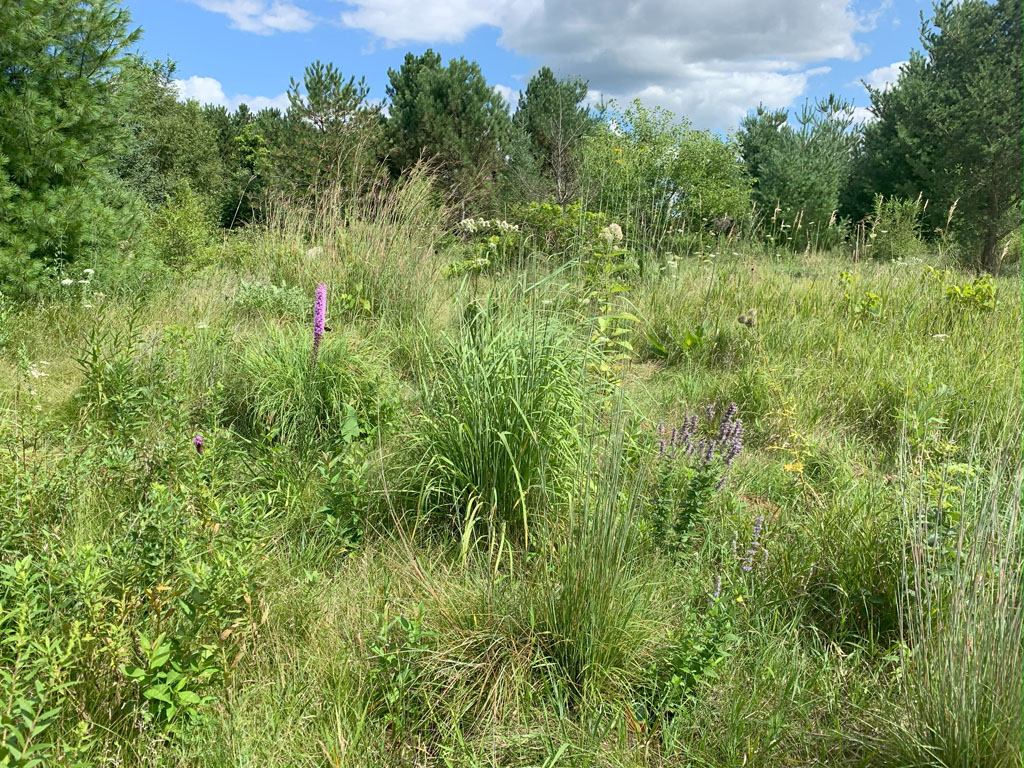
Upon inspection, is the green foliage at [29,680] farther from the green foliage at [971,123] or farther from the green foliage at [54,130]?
the green foliage at [971,123]

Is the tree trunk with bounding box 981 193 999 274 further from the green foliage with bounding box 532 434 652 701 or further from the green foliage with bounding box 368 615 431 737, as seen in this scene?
the green foliage with bounding box 368 615 431 737

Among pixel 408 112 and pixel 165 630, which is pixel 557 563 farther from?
pixel 408 112

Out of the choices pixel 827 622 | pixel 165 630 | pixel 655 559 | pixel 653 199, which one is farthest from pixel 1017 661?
pixel 653 199

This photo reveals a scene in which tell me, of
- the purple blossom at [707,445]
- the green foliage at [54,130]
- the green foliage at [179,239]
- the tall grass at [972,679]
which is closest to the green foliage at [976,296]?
the purple blossom at [707,445]

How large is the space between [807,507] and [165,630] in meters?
2.31

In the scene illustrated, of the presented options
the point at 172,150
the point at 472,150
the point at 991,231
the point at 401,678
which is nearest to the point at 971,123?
the point at 991,231

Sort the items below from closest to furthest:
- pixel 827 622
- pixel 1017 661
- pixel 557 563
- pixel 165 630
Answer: pixel 1017 661
pixel 165 630
pixel 557 563
pixel 827 622

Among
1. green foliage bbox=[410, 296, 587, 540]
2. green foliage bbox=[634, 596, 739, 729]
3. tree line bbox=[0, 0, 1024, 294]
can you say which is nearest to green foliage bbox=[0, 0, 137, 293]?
tree line bbox=[0, 0, 1024, 294]

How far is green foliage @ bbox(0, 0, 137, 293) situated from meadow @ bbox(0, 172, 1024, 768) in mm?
1178

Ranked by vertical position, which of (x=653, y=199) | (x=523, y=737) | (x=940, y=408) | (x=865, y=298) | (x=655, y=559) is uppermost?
(x=653, y=199)

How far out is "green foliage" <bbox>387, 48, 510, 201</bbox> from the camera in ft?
47.9

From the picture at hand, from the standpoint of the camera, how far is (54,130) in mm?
4848

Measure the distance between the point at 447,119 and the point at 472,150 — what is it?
899 mm

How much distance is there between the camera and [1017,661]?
54.0 inches
